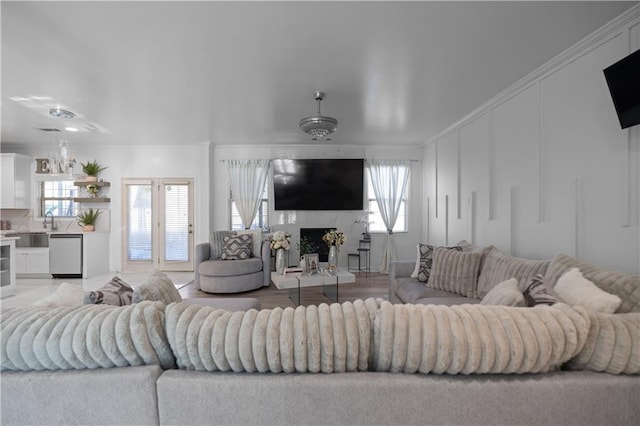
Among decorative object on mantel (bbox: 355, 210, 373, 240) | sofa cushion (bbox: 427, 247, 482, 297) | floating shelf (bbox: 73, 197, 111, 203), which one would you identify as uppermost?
floating shelf (bbox: 73, 197, 111, 203)

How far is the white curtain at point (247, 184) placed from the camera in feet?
20.0

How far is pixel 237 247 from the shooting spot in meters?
5.00

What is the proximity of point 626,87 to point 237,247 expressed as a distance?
481 centimetres

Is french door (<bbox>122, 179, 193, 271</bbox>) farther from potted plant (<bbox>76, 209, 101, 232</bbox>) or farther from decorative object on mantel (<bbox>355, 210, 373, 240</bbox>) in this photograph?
decorative object on mantel (<bbox>355, 210, 373, 240</bbox>)

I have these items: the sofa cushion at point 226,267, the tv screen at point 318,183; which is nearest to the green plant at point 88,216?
the sofa cushion at point 226,267

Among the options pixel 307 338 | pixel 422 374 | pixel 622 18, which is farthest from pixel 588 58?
pixel 307 338

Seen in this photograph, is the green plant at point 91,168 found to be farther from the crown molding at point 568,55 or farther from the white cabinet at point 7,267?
the crown molding at point 568,55

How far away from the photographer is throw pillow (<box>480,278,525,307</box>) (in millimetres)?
1295

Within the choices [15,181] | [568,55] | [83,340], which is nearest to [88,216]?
[15,181]

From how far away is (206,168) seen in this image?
594 cm

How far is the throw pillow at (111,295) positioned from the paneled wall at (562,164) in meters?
3.34

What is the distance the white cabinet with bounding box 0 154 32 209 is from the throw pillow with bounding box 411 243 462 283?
7599mm

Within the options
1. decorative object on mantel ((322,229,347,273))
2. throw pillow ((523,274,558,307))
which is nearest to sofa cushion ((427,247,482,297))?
decorative object on mantel ((322,229,347,273))

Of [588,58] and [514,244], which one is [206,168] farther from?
[588,58]
